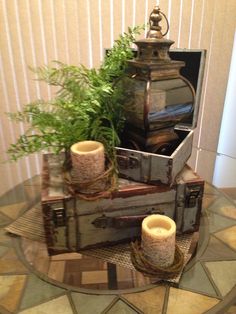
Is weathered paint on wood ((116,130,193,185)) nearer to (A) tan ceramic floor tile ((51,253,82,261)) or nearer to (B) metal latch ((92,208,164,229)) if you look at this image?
(B) metal latch ((92,208,164,229))

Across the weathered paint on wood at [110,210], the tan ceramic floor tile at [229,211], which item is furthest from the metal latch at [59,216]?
the tan ceramic floor tile at [229,211]

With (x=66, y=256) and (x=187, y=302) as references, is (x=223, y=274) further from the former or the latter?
(x=66, y=256)

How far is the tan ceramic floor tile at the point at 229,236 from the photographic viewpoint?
782 mm

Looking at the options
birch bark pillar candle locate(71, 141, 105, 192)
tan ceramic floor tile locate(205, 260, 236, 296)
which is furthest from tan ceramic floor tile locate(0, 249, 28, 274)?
tan ceramic floor tile locate(205, 260, 236, 296)

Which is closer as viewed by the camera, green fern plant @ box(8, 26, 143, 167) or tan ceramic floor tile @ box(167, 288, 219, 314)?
tan ceramic floor tile @ box(167, 288, 219, 314)

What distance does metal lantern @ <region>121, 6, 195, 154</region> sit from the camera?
738 mm

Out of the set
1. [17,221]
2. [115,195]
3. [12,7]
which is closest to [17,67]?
[12,7]

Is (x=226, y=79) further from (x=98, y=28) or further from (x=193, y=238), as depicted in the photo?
(x=193, y=238)

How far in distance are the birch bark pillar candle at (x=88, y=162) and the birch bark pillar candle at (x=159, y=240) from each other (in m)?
0.16

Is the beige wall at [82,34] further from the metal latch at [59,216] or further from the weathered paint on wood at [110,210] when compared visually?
the metal latch at [59,216]

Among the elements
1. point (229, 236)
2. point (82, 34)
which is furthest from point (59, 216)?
point (82, 34)

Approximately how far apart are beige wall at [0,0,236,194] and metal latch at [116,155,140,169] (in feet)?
1.93

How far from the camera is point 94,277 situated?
2.27ft

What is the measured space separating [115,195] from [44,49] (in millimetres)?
997
